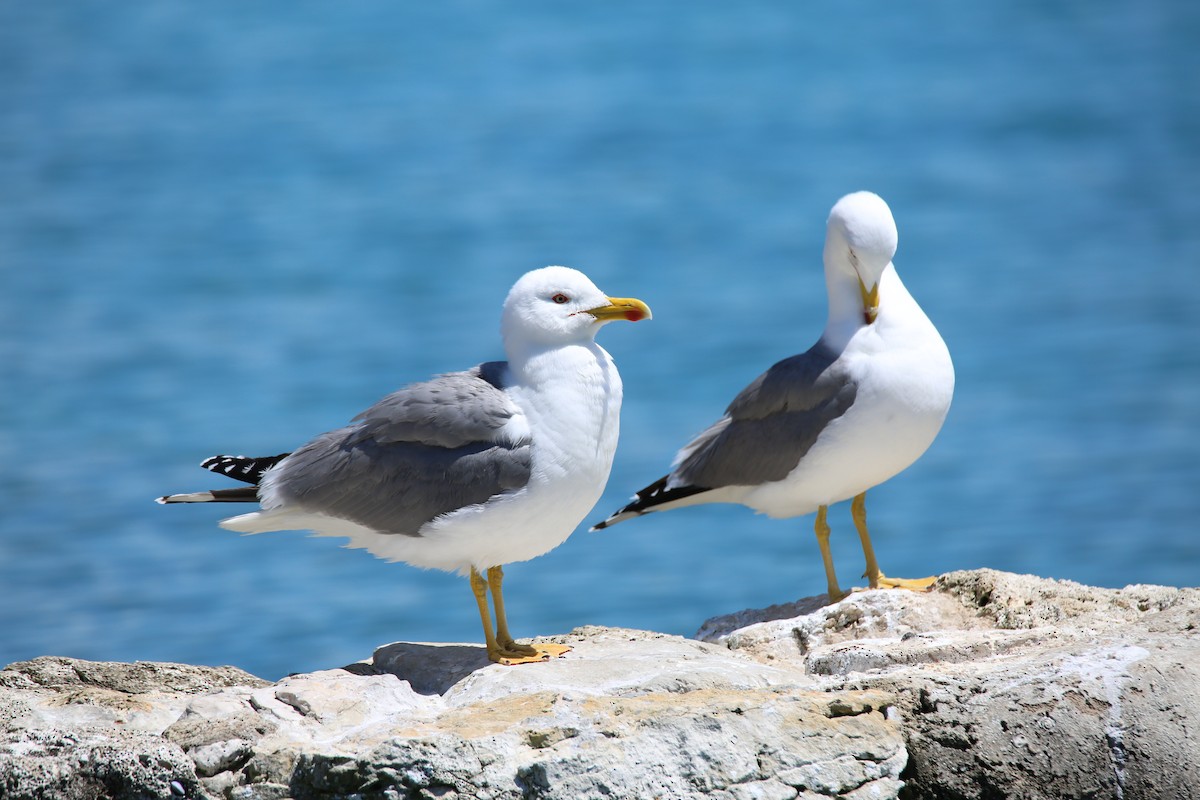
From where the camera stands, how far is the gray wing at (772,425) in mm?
6578

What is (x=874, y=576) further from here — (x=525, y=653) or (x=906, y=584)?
(x=525, y=653)

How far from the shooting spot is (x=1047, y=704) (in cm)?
473

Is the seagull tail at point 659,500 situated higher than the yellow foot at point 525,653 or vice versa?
the seagull tail at point 659,500

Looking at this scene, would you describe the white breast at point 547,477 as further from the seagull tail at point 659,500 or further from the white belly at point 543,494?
the seagull tail at point 659,500

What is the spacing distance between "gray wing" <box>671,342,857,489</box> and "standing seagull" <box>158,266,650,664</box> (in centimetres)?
111

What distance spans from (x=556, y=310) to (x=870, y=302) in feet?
5.33

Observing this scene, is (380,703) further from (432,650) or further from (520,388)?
(520,388)

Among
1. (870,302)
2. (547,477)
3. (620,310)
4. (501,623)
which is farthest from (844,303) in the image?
(501,623)

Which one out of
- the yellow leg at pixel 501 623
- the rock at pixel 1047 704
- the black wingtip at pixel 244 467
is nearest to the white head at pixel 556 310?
the yellow leg at pixel 501 623

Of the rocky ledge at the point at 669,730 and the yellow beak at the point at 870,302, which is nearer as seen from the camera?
the rocky ledge at the point at 669,730

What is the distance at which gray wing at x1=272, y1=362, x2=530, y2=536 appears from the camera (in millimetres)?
5594

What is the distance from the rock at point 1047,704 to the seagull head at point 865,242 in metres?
1.78

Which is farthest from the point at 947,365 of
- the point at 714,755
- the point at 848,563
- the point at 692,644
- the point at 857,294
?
the point at 848,563

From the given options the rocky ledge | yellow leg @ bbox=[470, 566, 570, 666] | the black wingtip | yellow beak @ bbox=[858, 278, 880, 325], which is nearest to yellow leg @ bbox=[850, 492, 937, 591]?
yellow beak @ bbox=[858, 278, 880, 325]
